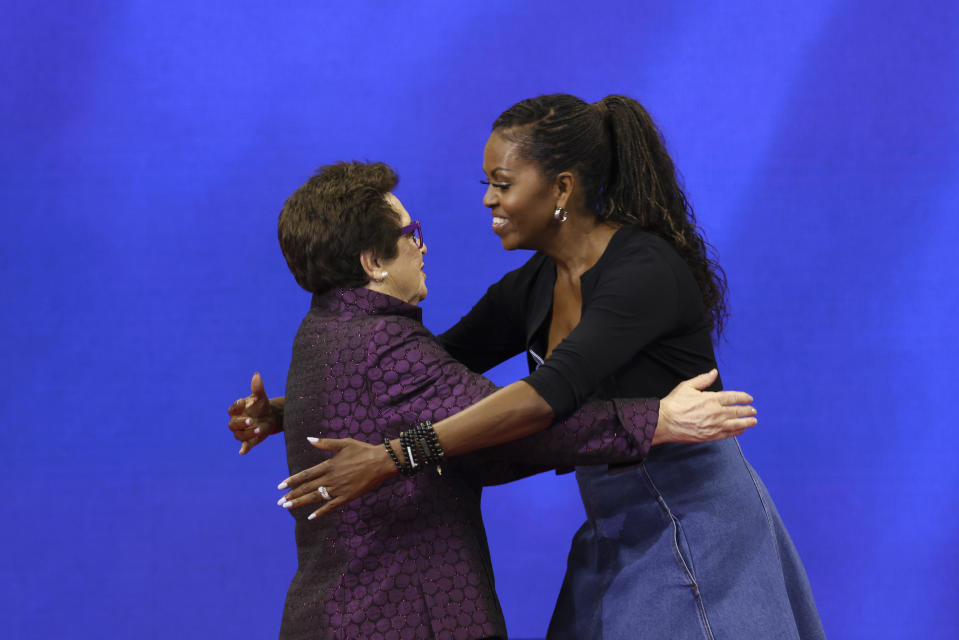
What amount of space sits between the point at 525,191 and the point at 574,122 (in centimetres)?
17

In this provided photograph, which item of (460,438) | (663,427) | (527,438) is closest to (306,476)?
(460,438)

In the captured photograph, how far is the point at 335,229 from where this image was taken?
1.80m

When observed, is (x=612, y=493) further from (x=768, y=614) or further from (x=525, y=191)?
(x=525, y=191)

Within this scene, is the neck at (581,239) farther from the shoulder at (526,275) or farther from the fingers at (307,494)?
the fingers at (307,494)

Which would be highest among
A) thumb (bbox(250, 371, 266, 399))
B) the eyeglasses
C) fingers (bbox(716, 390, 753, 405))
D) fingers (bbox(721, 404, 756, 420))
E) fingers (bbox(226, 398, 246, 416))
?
the eyeglasses

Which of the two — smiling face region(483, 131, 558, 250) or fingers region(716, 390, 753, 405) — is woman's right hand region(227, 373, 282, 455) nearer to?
smiling face region(483, 131, 558, 250)

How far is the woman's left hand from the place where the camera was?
5.22 feet

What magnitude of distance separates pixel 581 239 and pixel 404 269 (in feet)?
1.25

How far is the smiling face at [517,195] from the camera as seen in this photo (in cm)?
199

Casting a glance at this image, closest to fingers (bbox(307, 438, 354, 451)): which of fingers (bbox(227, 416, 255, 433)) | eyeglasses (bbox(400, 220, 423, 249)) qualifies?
eyeglasses (bbox(400, 220, 423, 249))

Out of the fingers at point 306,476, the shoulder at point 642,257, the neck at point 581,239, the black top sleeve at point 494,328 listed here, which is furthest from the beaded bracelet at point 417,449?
the black top sleeve at point 494,328

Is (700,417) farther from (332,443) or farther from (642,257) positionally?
(332,443)

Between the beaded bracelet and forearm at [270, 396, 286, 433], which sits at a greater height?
forearm at [270, 396, 286, 433]

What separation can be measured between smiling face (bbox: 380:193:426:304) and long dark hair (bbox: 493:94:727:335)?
284mm
